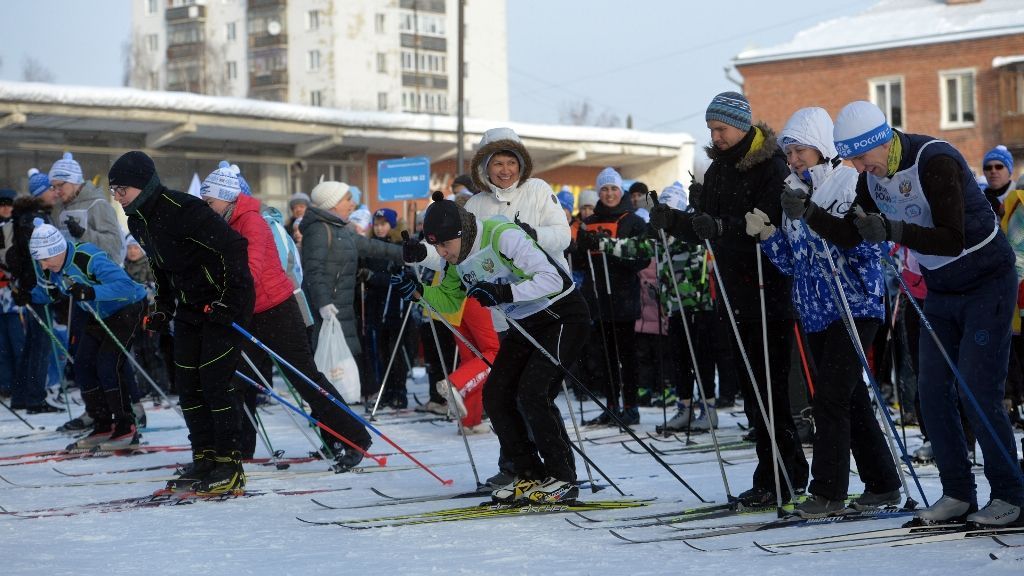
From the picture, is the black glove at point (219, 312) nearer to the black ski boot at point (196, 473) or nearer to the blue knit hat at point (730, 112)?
the black ski boot at point (196, 473)

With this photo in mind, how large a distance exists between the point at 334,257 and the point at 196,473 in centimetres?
326

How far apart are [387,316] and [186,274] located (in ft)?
16.6

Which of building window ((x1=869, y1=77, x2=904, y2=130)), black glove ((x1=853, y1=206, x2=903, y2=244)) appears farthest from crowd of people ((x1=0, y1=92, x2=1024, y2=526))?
building window ((x1=869, y1=77, x2=904, y2=130))

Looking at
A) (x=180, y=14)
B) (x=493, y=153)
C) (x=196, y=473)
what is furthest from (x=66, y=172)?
(x=180, y=14)

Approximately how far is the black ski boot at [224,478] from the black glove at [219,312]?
73cm

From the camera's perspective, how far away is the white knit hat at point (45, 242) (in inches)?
330

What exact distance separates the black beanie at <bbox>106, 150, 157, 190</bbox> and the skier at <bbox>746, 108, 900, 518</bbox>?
3001 millimetres

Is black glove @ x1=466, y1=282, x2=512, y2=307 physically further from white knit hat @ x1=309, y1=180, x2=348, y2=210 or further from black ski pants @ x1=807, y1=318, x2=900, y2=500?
white knit hat @ x1=309, y1=180, x2=348, y2=210

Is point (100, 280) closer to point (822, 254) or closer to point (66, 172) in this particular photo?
point (66, 172)

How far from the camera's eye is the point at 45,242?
27.6 ft

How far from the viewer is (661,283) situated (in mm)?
9266

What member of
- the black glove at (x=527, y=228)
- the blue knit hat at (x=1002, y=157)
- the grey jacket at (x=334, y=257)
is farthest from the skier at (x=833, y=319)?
the grey jacket at (x=334, y=257)

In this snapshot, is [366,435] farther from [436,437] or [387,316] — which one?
[387,316]

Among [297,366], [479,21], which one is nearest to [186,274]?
[297,366]
